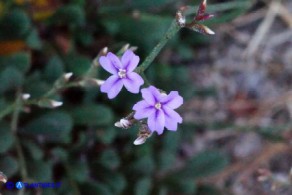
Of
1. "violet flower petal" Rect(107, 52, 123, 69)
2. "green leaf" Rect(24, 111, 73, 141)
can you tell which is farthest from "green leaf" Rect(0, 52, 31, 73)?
"violet flower petal" Rect(107, 52, 123, 69)

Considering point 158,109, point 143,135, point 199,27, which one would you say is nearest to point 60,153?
point 143,135

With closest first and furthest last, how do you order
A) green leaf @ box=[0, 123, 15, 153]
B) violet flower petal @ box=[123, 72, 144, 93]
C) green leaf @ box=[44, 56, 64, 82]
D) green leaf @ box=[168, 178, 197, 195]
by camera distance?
1. violet flower petal @ box=[123, 72, 144, 93]
2. green leaf @ box=[0, 123, 15, 153]
3. green leaf @ box=[44, 56, 64, 82]
4. green leaf @ box=[168, 178, 197, 195]

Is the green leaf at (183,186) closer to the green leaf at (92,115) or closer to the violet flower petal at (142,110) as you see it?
the green leaf at (92,115)

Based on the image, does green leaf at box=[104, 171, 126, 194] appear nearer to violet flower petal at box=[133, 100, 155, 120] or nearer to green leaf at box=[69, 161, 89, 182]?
green leaf at box=[69, 161, 89, 182]

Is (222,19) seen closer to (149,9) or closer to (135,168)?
(149,9)

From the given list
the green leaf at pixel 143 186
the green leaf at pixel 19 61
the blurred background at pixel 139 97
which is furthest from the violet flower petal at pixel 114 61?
the green leaf at pixel 143 186

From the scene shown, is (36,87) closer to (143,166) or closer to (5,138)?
(5,138)
